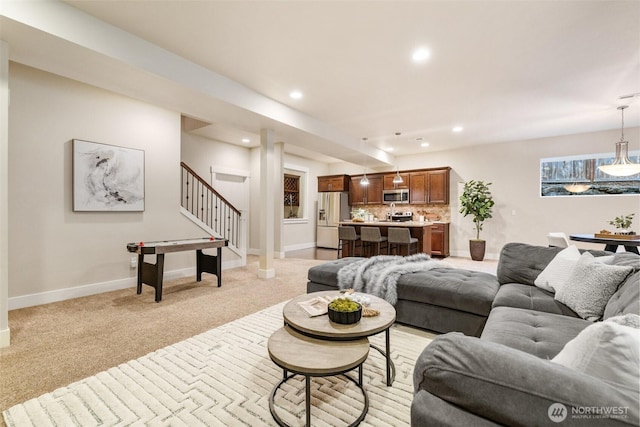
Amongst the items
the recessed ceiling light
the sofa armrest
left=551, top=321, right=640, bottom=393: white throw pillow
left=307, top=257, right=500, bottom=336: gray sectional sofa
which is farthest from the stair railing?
left=551, top=321, right=640, bottom=393: white throw pillow

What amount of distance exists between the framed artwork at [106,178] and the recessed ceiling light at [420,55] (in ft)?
13.3

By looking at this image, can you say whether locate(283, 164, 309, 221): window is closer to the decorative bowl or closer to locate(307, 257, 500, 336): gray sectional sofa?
locate(307, 257, 500, 336): gray sectional sofa

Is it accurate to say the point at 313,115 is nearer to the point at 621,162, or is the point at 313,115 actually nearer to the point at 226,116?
the point at 226,116

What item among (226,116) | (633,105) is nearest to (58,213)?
(226,116)

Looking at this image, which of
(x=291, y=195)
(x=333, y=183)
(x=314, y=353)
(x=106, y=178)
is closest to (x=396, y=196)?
(x=333, y=183)

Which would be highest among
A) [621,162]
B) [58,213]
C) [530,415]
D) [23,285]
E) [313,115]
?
[313,115]

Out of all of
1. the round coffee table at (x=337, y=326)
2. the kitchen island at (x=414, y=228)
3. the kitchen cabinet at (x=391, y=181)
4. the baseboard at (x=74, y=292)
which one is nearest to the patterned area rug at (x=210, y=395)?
the round coffee table at (x=337, y=326)

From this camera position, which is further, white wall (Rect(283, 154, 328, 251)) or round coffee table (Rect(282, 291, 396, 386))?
white wall (Rect(283, 154, 328, 251))

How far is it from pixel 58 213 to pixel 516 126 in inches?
295

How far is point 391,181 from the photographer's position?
8.04 metres

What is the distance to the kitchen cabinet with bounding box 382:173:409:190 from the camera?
7.76 m

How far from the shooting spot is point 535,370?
758mm

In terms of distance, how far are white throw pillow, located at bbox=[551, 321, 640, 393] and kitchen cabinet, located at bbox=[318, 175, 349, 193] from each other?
7.93 m

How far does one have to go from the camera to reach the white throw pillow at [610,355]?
0.73 m
